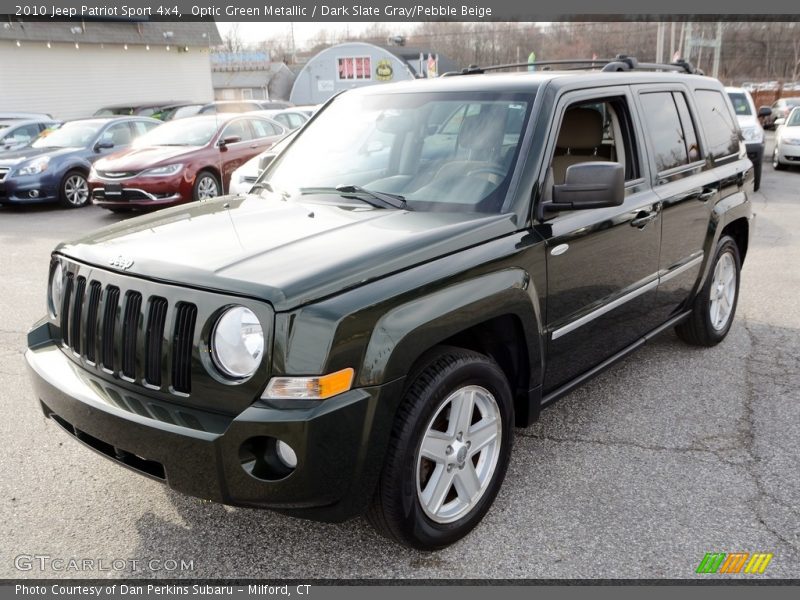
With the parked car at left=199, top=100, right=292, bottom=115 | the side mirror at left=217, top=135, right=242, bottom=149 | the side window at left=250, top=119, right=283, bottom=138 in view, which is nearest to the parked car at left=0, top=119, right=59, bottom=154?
the parked car at left=199, top=100, right=292, bottom=115

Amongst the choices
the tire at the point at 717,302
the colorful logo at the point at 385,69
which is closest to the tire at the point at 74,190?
the tire at the point at 717,302

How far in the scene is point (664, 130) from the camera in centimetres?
438

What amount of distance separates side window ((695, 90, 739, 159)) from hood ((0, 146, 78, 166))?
1122cm

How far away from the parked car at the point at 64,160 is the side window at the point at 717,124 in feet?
36.0

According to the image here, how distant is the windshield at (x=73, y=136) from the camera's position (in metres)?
13.3

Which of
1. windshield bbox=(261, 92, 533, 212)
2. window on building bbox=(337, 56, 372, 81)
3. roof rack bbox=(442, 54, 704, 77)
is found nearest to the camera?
windshield bbox=(261, 92, 533, 212)

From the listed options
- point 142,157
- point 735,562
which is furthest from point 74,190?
point 735,562

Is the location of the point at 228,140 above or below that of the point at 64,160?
above

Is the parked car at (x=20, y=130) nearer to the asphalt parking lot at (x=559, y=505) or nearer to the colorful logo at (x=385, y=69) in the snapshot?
the asphalt parking lot at (x=559, y=505)

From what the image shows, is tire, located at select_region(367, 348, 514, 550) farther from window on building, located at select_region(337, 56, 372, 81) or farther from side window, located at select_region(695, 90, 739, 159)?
window on building, located at select_region(337, 56, 372, 81)

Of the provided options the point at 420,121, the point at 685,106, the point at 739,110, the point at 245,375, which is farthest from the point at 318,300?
the point at 739,110

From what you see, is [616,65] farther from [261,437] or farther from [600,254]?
[261,437]

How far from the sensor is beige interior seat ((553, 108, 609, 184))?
379 cm

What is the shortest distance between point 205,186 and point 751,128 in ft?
35.3
